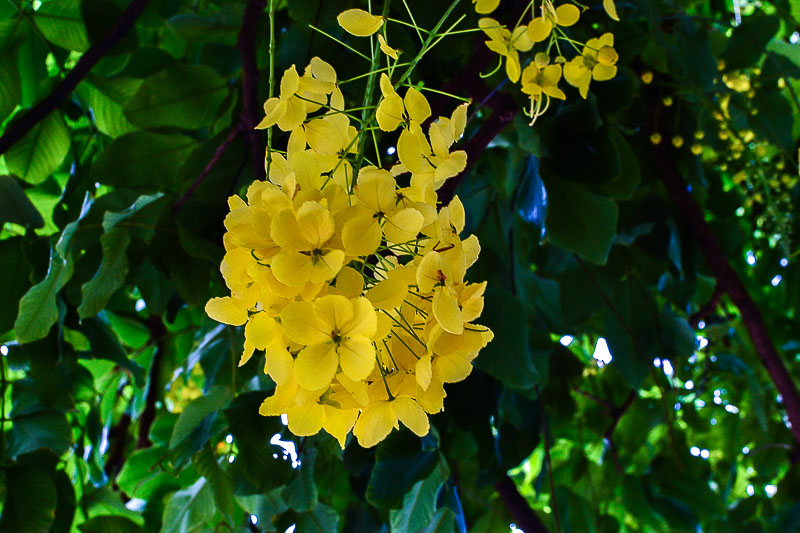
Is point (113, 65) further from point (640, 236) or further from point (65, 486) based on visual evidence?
point (640, 236)

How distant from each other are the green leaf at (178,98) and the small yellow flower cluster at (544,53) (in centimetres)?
42

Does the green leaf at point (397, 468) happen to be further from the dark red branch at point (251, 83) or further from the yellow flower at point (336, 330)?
the yellow flower at point (336, 330)

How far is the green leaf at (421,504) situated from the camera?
75cm

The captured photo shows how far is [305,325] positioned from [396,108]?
5.2 inches

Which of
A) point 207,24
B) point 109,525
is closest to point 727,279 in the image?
point 207,24

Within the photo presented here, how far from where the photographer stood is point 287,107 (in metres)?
0.40

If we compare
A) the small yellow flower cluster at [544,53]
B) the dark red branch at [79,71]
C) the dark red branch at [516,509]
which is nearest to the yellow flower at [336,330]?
the small yellow flower cluster at [544,53]

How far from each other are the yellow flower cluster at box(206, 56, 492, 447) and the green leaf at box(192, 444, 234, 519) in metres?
0.39

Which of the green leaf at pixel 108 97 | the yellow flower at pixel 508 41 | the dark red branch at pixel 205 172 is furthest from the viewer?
the green leaf at pixel 108 97

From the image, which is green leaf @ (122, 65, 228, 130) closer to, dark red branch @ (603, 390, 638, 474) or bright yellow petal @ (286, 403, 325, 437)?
bright yellow petal @ (286, 403, 325, 437)

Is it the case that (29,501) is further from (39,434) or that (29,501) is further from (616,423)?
(616,423)

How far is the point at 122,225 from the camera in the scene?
0.75 meters

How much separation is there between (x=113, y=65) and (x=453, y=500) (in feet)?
2.20

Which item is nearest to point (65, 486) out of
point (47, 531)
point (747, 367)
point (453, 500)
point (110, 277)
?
point (47, 531)
